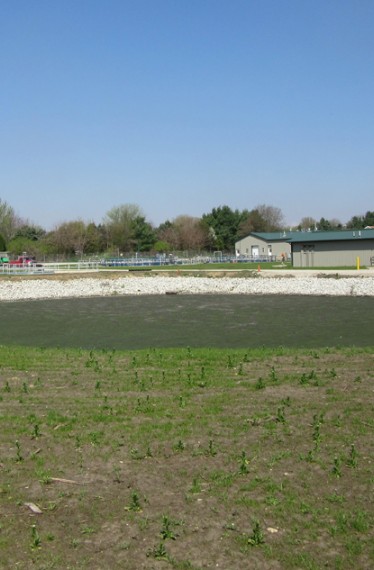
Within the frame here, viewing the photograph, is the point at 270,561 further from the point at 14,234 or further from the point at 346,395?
the point at 14,234

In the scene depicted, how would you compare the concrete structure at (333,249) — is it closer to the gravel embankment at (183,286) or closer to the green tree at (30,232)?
the gravel embankment at (183,286)

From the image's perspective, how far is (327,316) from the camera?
26.2 m

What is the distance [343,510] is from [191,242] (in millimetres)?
103831

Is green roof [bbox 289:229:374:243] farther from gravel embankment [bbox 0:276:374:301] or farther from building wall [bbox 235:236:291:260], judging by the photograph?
building wall [bbox 235:236:291:260]

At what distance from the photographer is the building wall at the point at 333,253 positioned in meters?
56.3

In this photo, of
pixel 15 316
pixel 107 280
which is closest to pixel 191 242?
pixel 107 280

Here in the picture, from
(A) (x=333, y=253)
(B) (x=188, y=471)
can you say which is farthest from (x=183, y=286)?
(B) (x=188, y=471)

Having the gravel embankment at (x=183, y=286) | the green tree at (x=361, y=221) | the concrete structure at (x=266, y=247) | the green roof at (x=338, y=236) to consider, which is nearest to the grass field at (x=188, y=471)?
the gravel embankment at (x=183, y=286)

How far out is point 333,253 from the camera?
56969 mm

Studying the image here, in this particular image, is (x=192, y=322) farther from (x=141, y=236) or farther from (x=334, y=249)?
(x=141, y=236)

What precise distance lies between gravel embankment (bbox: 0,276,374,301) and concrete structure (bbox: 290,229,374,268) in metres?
11.6

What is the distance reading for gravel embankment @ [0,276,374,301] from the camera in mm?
39812

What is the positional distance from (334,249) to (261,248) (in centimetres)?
3108

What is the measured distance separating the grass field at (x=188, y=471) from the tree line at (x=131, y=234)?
261ft
